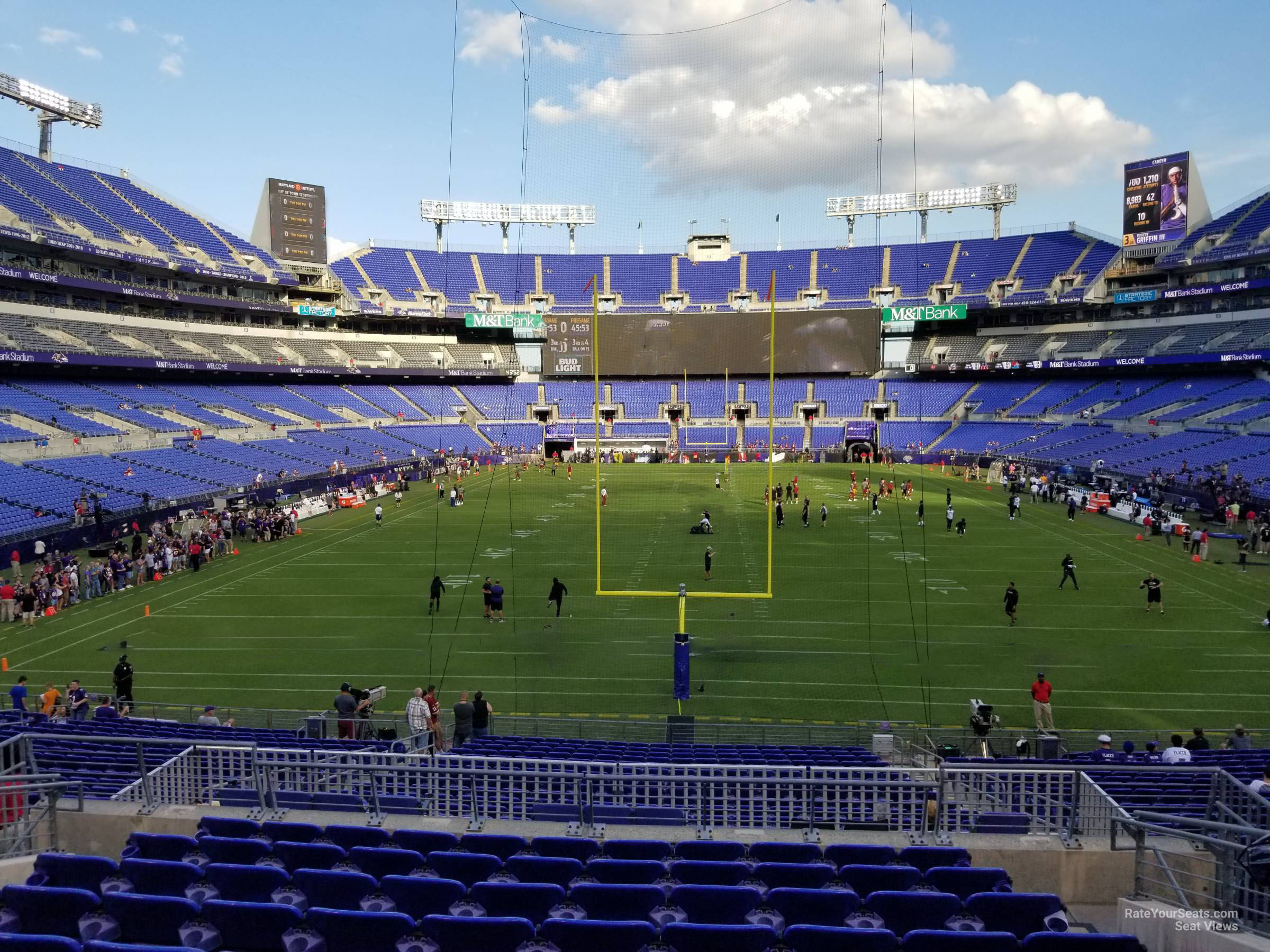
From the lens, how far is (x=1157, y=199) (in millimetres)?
50594

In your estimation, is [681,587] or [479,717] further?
[681,587]

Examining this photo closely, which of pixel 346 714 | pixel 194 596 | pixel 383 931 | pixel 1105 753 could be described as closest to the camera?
pixel 383 931

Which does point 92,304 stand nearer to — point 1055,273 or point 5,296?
point 5,296

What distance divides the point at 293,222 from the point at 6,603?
49100 millimetres

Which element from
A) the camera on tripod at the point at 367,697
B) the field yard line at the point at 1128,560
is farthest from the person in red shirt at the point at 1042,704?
the field yard line at the point at 1128,560

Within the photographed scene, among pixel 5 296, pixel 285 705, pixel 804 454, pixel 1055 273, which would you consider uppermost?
pixel 1055 273

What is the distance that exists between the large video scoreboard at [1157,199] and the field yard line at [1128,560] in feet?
103

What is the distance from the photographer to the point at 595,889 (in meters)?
4.14

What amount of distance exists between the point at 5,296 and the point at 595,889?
48.7 m

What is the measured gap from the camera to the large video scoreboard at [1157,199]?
163 feet

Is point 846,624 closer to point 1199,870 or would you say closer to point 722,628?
Answer: point 722,628

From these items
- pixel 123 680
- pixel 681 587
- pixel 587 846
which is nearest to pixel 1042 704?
pixel 681 587

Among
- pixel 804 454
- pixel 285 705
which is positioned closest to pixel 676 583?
pixel 285 705

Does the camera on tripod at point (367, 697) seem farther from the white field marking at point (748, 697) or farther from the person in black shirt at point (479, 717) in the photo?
the white field marking at point (748, 697)
